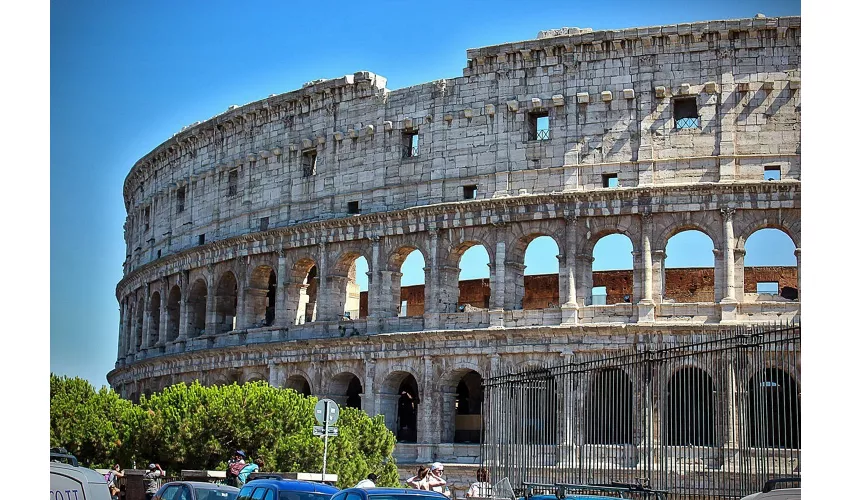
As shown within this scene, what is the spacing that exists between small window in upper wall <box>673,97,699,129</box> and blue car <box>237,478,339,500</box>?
649 inches

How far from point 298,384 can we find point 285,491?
20.0m

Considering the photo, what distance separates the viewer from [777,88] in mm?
27531

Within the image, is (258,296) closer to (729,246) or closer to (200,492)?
(729,246)

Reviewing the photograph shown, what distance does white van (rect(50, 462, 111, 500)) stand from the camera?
994cm

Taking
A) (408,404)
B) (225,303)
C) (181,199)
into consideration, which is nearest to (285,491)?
(408,404)

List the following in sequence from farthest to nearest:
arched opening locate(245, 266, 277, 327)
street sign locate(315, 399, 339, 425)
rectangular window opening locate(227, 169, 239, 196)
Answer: rectangular window opening locate(227, 169, 239, 196) → arched opening locate(245, 266, 277, 327) → street sign locate(315, 399, 339, 425)

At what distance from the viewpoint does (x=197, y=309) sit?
38.2 m

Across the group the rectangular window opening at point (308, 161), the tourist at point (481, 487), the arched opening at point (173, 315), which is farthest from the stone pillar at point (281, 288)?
the tourist at point (481, 487)

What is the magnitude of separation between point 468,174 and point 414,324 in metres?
3.97

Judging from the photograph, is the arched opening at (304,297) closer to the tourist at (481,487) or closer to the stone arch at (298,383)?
the stone arch at (298,383)

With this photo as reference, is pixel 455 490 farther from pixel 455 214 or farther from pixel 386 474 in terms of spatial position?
pixel 455 214

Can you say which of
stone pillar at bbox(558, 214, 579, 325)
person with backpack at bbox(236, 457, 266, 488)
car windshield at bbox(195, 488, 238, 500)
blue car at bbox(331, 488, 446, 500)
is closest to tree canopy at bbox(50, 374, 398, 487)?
Answer: person with backpack at bbox(236, 457, 266, 488)

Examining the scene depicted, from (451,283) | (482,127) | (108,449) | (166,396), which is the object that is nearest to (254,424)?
(166,396)

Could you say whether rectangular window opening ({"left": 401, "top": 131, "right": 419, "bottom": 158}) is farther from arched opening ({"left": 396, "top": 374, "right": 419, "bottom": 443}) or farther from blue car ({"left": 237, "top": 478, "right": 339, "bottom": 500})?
blue car ({"left": 237, "top": 478, "right": 339, "bottom": 500})
